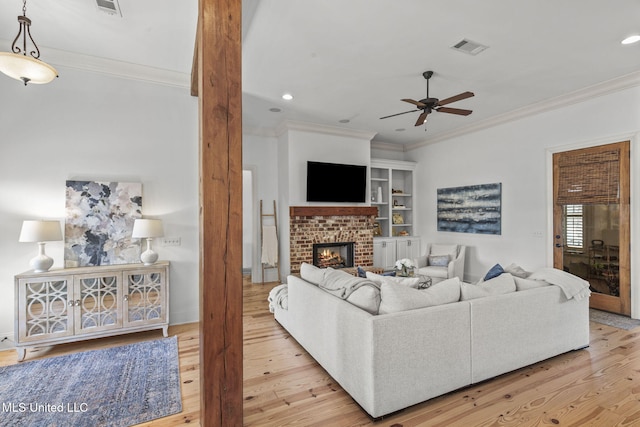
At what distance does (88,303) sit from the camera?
2986 millimetres

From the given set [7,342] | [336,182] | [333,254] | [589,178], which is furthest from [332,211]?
[7,342]

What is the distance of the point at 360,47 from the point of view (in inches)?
122

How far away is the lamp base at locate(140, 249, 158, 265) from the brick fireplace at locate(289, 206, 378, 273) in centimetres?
249

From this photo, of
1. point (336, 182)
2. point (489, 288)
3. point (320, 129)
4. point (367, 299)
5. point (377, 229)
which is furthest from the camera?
point (377, 229)

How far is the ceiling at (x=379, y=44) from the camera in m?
2.56

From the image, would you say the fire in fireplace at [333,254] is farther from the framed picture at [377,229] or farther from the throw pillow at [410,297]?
the throw pillow at [410,297]

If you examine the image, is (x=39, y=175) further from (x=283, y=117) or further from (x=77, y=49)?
(x=283, y=117)

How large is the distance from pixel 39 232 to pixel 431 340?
3511mm

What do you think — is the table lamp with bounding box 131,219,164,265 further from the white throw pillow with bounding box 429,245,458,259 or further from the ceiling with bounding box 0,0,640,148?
the white throw pillow with bounding box 429,245,458,259

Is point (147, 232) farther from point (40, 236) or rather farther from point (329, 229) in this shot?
point (329, 229)

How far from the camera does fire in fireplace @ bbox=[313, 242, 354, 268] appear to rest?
228 inches

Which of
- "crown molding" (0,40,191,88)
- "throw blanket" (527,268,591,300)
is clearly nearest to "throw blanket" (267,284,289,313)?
"throw blanket" (527,268,591,300)

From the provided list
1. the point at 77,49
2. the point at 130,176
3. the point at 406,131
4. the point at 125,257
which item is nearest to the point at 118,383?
the point at 125,257

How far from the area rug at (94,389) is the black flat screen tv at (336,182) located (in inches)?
136
